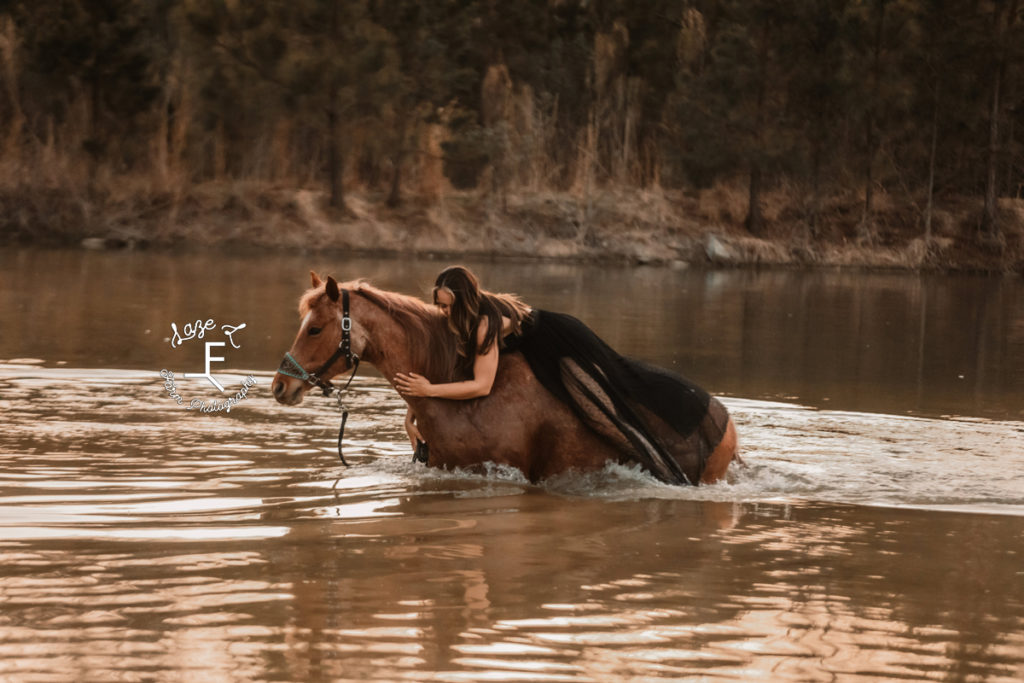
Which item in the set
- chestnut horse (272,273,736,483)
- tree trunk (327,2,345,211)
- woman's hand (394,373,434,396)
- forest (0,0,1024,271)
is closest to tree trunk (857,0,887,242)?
forest (0,0,1024,271)

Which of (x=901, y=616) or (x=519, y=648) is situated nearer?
(x=519, y=648)

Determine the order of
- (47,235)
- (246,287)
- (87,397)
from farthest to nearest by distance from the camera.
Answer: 1. (47,235)
2. (246,287)
3. (87,397)

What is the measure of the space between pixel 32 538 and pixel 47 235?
26984 mm

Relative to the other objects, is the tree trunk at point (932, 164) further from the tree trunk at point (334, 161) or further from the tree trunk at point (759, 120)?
the tree trunk at point (334, 161)

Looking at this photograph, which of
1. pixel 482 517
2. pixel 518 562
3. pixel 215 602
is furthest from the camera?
pixel 482 517

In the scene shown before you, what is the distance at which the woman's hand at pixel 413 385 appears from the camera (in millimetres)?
7355

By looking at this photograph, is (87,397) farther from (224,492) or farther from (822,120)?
(822,120)

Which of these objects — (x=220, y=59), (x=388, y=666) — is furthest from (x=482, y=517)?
(x=220, y=59)

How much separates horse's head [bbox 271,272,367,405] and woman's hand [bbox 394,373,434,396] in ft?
0.90

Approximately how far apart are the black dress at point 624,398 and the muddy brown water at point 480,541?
0.19m

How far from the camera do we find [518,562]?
6086 mm

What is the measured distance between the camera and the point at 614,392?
7.67 meters

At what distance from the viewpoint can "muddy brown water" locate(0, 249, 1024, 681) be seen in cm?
472

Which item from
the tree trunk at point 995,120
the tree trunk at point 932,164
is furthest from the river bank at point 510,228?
the tree trunk at point 995,120
